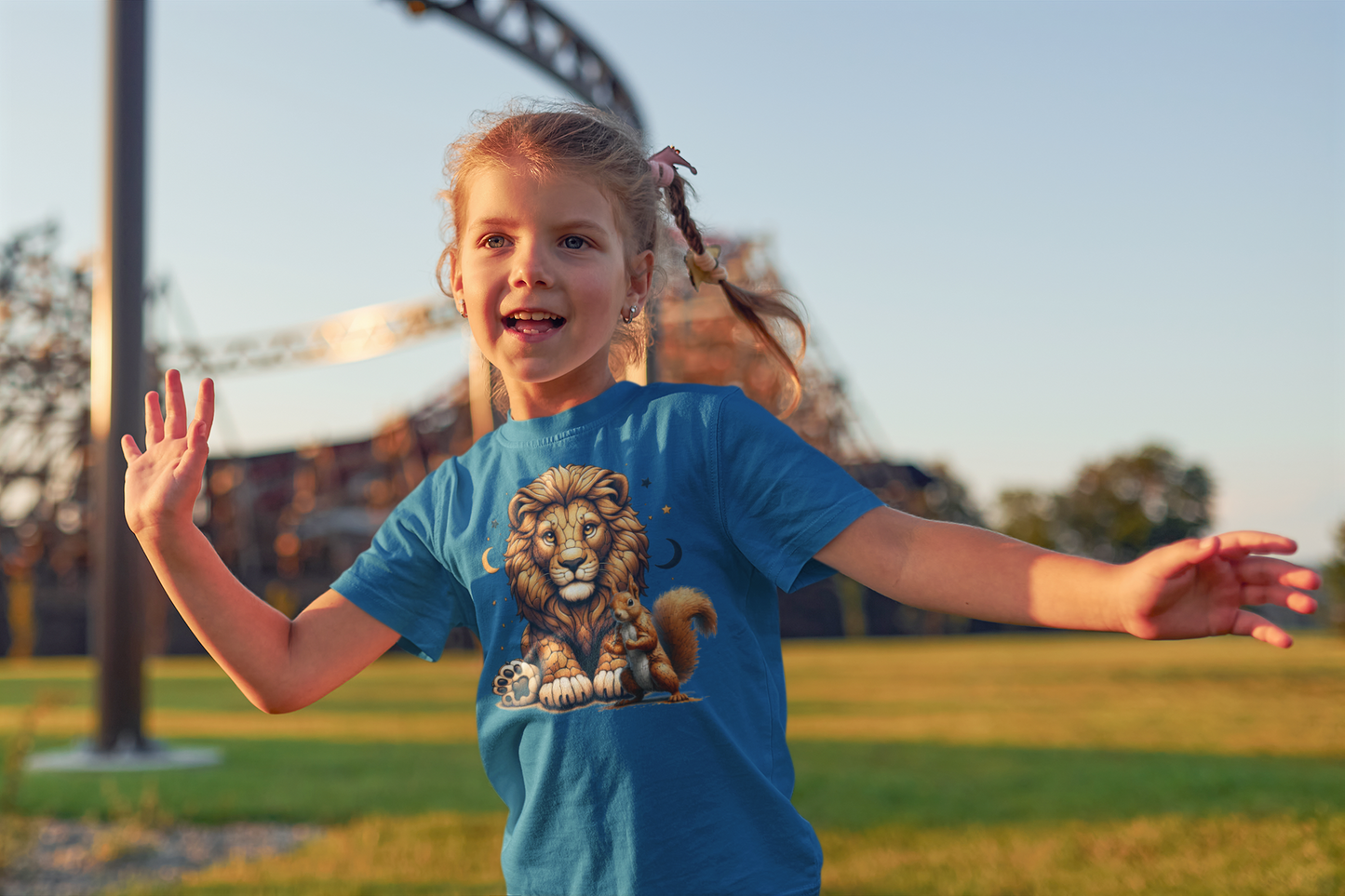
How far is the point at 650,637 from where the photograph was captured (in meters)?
1.49

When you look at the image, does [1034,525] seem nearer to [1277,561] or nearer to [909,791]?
[909,791]

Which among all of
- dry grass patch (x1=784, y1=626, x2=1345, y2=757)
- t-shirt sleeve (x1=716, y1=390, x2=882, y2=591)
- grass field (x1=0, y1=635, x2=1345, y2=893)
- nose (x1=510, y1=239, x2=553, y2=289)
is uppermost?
nose (x1=510, y1=239, x2=553, y2=289)

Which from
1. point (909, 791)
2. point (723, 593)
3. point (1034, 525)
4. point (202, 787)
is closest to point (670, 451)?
point (723, 593)

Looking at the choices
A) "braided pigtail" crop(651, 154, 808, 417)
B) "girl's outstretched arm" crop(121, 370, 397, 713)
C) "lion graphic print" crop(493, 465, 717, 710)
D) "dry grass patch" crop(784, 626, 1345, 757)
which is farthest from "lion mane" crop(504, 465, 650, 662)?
"dry grass patch" crop(784, 626, 1345, 757)

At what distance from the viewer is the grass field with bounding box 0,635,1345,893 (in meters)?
4.32

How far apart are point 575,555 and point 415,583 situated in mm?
352

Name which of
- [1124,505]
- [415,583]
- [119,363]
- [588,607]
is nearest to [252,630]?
[415,583]

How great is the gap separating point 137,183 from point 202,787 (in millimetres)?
3799

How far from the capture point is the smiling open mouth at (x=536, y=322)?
157 cm

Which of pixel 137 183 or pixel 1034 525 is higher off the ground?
pixel 137 183

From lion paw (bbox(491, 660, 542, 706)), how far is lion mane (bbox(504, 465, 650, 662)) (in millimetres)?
26

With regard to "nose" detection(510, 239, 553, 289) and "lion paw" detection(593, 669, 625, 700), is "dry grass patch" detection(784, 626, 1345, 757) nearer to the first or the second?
"lion paw" detection(593, 669, 625, 700)

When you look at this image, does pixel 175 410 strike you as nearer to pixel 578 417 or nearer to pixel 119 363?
pixel 578 417

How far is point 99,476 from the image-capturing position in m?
6.92
